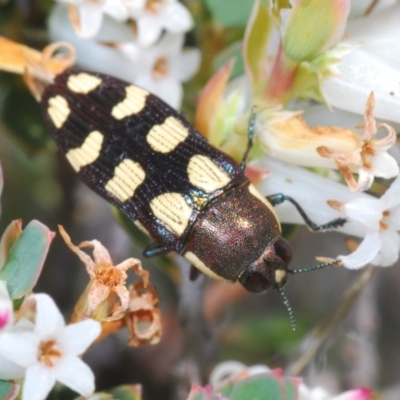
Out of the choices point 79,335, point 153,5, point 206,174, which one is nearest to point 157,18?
point 153,5

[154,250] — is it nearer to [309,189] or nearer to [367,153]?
[309,189]

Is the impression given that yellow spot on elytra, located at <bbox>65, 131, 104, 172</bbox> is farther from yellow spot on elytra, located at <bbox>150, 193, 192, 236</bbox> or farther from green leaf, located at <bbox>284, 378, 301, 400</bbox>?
green leaf, located at <bbox>284, 378, 301, 400</bbox>

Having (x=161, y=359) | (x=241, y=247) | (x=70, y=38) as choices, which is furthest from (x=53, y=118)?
(x=161, y=359)

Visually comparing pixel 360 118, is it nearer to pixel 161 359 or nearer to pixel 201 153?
pixel 201 153

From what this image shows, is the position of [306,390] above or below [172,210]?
below

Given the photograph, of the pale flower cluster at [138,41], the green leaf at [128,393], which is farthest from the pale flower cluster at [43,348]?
the pale flower cluster at [138,41]

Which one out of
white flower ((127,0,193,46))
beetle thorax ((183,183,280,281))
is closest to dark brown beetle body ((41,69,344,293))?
beetle thorax ((183,183,280,281))
